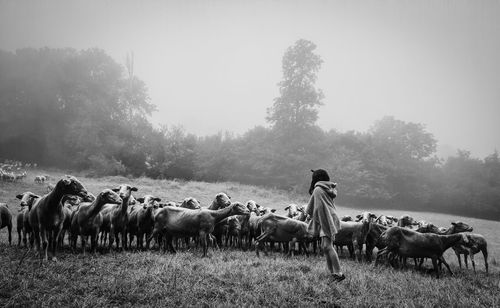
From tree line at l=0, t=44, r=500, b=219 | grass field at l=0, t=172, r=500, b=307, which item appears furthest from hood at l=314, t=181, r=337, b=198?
tree line at l=0, t=44, r=500, b=219

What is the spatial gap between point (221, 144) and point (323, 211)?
34678 millimetres

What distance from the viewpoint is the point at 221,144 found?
134ft

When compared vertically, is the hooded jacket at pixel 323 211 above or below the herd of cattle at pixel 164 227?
above

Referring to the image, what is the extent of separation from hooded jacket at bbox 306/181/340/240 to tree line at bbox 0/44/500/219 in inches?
1102

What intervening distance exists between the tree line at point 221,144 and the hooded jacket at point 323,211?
28.0 meters

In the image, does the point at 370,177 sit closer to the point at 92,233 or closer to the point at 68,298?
the point at 92,233

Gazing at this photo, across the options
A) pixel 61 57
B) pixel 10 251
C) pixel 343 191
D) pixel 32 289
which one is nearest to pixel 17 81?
pixel 61 57

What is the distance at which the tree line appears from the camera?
118ft

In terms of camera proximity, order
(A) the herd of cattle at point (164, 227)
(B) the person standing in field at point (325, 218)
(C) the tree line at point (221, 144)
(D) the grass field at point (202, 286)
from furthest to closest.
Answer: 1. (C) the tree line at point (221, 144)
2. (A) the herd of cattle at point (164, 227)
3. (B) the person standing in field at point (325, 218)
4. (D) the grass field at point (202, 286)

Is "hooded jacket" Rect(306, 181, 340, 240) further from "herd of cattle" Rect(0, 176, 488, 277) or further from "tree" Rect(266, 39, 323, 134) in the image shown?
"tree" Rect(266, 39, 323, 134)

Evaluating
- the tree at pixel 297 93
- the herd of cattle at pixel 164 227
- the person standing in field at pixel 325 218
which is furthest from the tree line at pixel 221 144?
the person standing in field at pixel 325 218

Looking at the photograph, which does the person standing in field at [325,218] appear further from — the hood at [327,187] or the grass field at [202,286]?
the grass field at [202,286]

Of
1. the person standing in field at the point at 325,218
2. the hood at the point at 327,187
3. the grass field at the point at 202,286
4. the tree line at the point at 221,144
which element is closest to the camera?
the grass field at the point at 202,286

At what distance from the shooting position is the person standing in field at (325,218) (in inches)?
263
